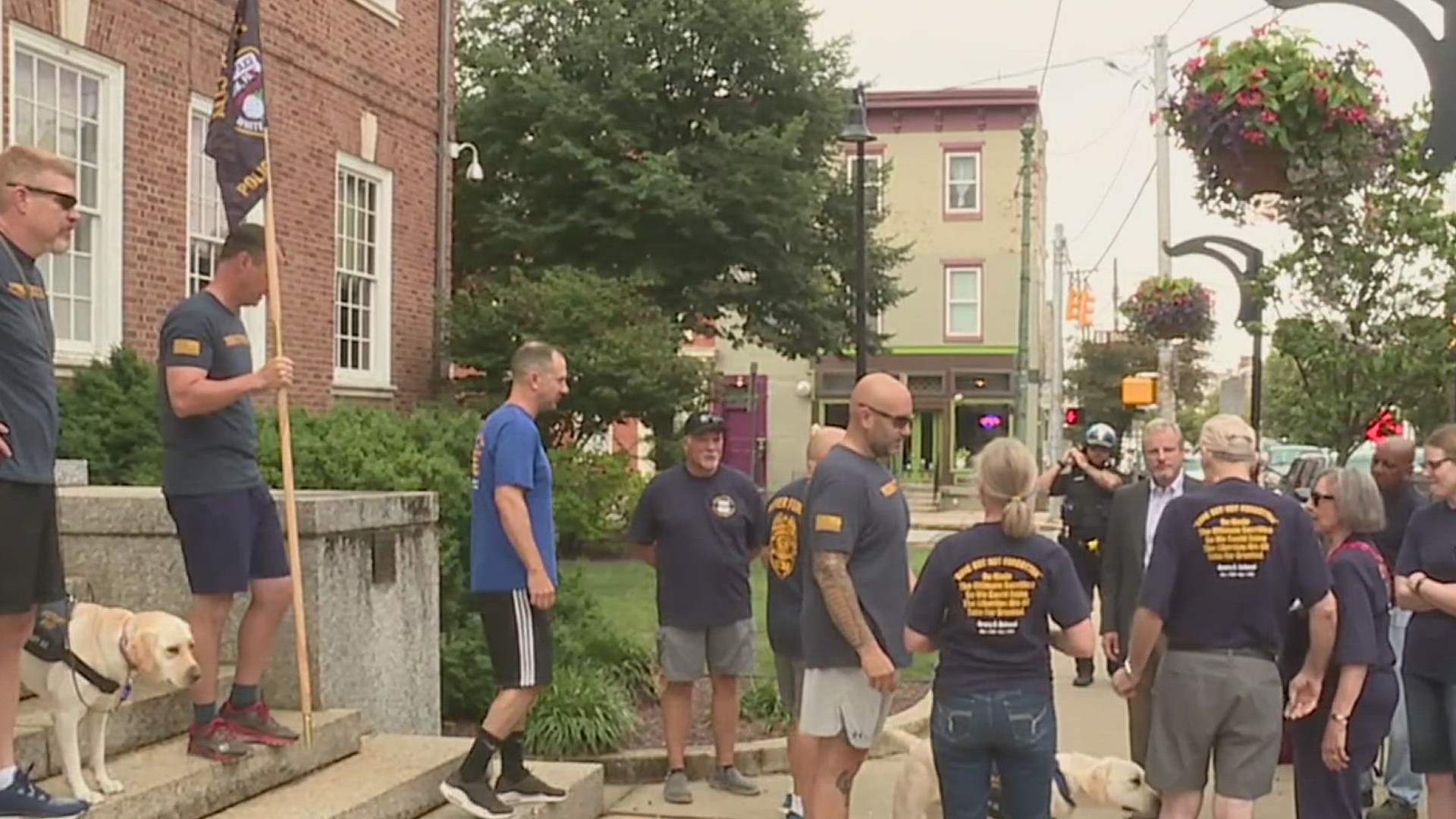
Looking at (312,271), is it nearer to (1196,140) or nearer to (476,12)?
(1196,140)

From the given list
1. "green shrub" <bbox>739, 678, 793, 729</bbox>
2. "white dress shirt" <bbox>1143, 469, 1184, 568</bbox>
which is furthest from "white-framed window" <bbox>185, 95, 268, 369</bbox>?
"white dress shirt" <bbox>1143, 469, 1184, 568</bbox>

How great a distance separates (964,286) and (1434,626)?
3560 centimetres

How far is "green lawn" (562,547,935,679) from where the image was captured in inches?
412

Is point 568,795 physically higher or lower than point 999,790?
lower

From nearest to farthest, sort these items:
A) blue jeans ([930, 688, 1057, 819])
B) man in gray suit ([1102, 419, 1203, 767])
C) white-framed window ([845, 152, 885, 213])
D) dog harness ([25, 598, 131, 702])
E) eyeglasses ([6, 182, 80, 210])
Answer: eyeglasses ([6, 182, 80, 210])
dog harness ([25, 598, 131, 702])
blue jeans ([930, 688, 1057, 819])
man in gray suit ([1102, 419, 1203, 767])
white-framed window ([845, 152, 885, 213])

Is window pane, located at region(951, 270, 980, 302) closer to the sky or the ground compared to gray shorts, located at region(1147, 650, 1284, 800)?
closer to the sky

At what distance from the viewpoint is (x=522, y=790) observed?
579 centimetres

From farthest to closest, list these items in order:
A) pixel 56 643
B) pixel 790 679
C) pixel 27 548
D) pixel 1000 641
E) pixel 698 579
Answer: pixel 698 579, pixel 790 679, pixel 1000 641, pixel 56 643, pixel 27 548

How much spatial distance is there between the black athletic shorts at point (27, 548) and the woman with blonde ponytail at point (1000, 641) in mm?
2717

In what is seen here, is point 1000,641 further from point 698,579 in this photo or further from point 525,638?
point 698,579

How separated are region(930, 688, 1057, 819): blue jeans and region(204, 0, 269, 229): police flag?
339 centimetres

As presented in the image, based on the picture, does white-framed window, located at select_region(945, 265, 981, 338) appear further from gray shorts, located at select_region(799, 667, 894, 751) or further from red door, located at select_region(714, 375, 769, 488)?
gray shorts, located at select_region(799, 667, 894, 751)

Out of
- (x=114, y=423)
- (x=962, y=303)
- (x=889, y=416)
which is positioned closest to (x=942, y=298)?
(x=962, y=303)

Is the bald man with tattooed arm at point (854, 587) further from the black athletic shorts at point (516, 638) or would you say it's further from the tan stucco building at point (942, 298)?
the tan stucco building at point (942, 298)
